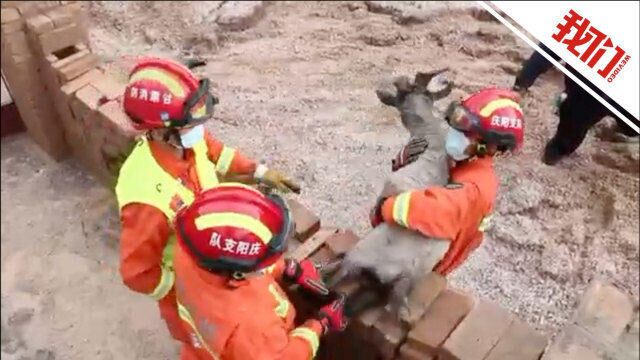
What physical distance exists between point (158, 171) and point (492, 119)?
140cm

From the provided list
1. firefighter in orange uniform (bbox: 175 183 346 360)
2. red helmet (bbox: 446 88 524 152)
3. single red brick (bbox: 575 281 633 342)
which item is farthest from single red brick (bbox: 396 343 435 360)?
red helmet (bbox: 446 88 524 152)

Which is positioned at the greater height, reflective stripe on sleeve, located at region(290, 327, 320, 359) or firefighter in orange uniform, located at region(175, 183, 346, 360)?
firefighter in orange uniform, located at region(175, 183, 346, 360)

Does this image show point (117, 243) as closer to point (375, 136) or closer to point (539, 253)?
point (375, 136)

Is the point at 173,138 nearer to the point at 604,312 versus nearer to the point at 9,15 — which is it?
the point at 9,15

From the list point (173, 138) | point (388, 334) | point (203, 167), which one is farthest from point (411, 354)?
point (173, 138)

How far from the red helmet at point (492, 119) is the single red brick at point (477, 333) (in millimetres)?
675

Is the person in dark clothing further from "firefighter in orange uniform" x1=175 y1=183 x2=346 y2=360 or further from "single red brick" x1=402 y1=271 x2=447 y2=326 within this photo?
"firefighter in orange uniform" x1=175 y1=183 x2=346 y2=360

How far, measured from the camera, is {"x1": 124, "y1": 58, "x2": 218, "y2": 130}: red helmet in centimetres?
317

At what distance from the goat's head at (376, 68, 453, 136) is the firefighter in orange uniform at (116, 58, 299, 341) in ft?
3.12

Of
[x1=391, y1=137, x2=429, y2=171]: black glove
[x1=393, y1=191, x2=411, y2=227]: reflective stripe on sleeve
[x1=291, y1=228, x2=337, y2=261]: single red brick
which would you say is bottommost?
[x1=291, y1=228, x2=337, y2=261]: single red brick

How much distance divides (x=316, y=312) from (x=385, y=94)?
1.18 m

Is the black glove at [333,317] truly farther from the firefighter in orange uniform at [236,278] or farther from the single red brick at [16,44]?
the single red brick at [16,44]

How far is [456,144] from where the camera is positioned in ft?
10.5

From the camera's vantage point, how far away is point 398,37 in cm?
588
